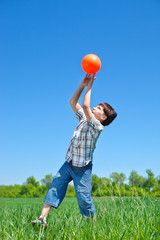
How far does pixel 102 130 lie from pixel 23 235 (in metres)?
1.62

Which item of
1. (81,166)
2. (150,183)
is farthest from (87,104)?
(150,183)

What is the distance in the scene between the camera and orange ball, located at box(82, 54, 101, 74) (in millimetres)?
3246

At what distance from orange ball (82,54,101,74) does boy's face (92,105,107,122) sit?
484mm

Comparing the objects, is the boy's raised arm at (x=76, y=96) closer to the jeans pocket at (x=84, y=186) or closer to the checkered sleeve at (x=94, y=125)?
the checkered sleeve at (x=94, y=125)

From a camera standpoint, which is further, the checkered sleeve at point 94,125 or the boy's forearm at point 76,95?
the boy's forearm at point 76,95

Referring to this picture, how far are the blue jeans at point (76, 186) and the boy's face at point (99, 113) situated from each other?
0.62 m

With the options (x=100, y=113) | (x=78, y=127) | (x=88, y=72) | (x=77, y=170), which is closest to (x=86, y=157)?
(x=77, y=170)

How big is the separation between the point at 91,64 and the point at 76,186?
155cm

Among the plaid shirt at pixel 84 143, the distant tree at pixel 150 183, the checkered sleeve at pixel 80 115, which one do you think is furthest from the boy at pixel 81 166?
the distant tree at pixel 150 183

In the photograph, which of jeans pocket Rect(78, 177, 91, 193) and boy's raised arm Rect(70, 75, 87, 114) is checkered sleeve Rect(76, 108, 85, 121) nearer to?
boy's raised arm Rect(70, 75, 87, 114)

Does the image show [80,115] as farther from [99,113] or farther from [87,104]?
[87,104]

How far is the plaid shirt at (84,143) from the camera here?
10.4 ft

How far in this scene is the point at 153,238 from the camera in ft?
7.32

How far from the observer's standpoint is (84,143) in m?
3.19
